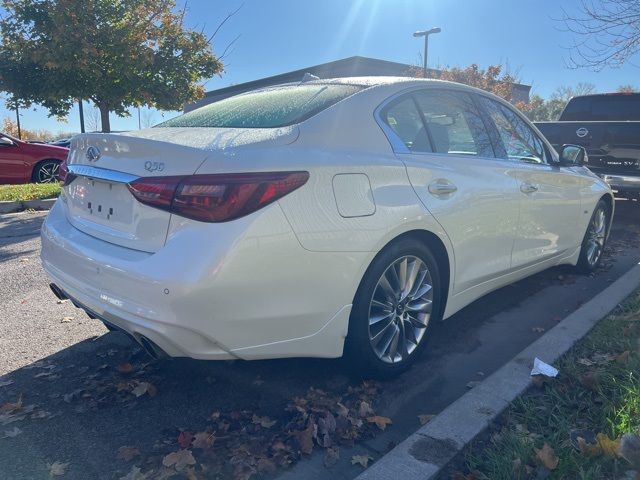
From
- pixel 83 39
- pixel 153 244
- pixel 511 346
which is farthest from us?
pixel 83 39

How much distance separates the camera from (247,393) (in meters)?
3.10

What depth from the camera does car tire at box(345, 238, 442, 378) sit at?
2.91 m

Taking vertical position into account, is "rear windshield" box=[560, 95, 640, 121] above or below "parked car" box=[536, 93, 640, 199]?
above

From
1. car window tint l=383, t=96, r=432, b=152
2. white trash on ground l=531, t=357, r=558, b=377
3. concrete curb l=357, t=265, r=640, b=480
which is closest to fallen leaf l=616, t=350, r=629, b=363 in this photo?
concrete curb l=357, t=265, r=640, b=480

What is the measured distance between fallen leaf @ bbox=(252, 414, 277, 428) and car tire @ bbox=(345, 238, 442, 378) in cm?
54

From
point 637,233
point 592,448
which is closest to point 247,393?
point 592,448

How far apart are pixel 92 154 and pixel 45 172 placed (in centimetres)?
1123

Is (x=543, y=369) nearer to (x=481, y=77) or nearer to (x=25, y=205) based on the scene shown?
(x=25, y=205)

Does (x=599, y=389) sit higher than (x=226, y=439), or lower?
higher

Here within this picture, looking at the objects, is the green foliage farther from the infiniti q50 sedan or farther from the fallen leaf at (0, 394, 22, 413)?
the fallen leaf at (0, 394, 22, 413)

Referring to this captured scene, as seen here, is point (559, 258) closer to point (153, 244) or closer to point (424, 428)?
point (424, 428)

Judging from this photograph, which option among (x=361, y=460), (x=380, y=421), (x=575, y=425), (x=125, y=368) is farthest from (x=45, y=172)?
(x=575, y=425)

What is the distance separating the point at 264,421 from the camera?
280cm

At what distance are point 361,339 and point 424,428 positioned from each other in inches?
21.8
